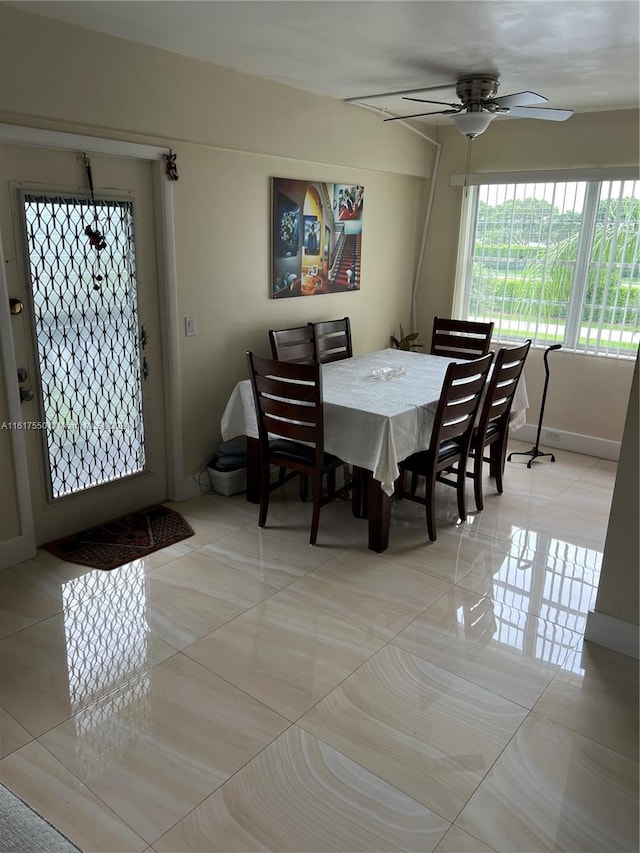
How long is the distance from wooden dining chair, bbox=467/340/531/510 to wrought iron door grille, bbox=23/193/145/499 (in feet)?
6.73

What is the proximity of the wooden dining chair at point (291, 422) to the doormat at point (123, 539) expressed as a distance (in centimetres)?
53

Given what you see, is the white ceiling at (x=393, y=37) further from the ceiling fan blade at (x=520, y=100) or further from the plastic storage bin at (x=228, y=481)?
the plastic storage bin at (x=228, y=481)

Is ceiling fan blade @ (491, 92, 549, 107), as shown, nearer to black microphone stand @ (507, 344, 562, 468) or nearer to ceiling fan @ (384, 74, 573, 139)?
ceiling fan @ (384, 74, 573, 139)

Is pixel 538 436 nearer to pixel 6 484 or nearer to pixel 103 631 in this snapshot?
pixel 103 631

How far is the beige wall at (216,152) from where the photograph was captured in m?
2.86

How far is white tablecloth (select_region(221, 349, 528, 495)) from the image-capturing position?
320 centimetres

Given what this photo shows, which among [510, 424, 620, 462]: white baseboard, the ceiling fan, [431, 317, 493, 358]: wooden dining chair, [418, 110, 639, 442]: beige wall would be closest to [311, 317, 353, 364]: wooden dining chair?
[431, 317, 493, 358]: wooden dining chair

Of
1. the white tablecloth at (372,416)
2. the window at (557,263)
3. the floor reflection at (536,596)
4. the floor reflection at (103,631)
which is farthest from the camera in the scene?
the window at (557,263)

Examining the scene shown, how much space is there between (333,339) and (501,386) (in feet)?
4.46

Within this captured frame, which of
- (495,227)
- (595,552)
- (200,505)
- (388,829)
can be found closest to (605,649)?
(595,552)

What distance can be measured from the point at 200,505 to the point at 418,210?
11.0 feet

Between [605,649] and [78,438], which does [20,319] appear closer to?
[78,438]

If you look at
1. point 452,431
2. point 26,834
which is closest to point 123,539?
point 452,431

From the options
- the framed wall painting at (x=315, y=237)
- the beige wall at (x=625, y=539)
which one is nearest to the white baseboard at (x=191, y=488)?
the framed wall painting at (x=315, y=237)
